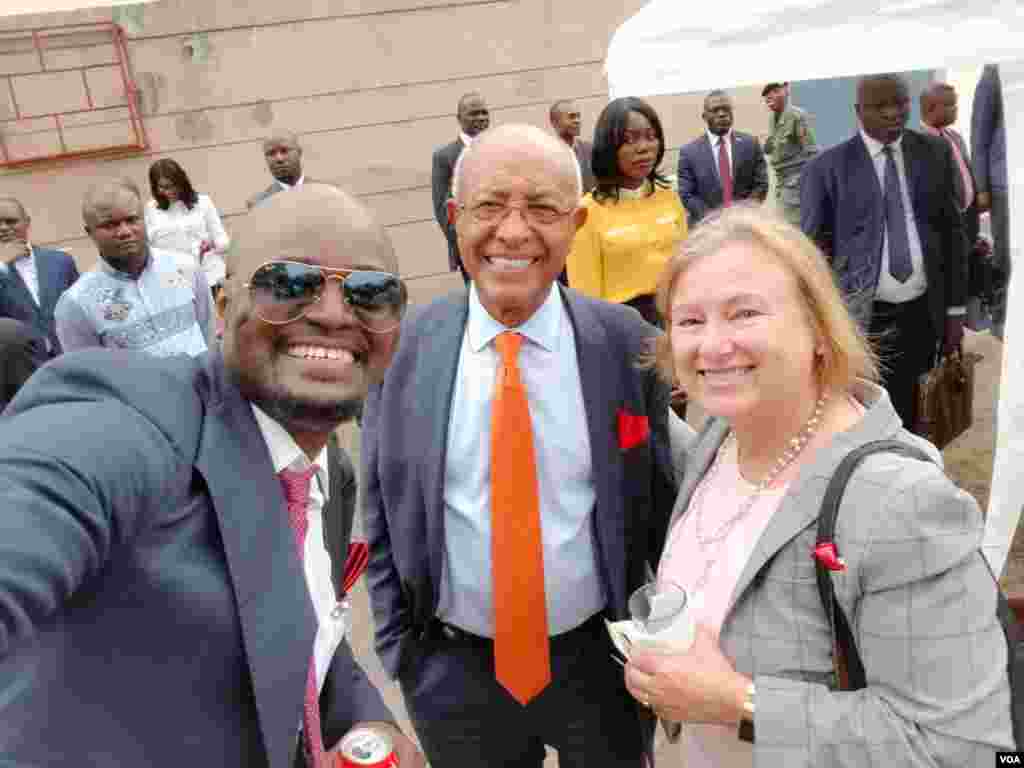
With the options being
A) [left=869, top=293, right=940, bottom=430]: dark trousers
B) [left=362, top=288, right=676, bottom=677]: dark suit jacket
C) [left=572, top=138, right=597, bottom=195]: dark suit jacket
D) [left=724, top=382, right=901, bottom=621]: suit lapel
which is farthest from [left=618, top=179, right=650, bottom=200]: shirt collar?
[left=572, top=138, right=597, bottom=195]: dark suit jacket

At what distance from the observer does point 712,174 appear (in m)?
6.48

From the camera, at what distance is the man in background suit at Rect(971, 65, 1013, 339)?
396cm

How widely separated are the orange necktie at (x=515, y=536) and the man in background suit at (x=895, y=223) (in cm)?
243

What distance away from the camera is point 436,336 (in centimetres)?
203

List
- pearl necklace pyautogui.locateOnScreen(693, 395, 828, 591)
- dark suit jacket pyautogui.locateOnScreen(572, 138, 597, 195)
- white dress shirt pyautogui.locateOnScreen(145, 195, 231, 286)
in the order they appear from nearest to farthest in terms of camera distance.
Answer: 1. pearl necklace pyautogui.locateOnScreen(693, 395, 828, 591)
2. white dress shirt pyautogui.locateOnScreen(145, 195, 231, 286)
3. dark suit jacket pyautogui.locateOnScreen(572, 138, 597, 195)

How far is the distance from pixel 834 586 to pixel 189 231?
260 inches

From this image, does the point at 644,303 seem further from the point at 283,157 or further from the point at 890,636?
the point at 283,157

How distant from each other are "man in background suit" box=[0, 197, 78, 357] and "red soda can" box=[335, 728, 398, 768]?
4647 mm

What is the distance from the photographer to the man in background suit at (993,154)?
3.96 meters

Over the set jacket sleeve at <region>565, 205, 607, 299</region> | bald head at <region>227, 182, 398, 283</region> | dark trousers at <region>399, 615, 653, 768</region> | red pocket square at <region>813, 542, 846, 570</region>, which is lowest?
dark trousers at <region>399, 615, 653, 768</region>

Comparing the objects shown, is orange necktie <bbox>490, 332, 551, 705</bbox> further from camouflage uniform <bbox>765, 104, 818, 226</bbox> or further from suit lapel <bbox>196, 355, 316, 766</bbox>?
camouflage uniform <bbox>765, 104, 818, 226</bbox>

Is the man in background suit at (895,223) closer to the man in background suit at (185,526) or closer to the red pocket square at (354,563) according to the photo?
the red pocket square at (354,563)

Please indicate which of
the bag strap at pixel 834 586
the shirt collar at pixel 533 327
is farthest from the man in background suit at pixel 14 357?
the bag strap at pixel 834 586

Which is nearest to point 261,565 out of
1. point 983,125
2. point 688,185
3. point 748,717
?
point 748,717
